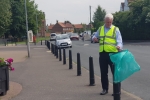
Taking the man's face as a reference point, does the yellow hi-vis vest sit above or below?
below

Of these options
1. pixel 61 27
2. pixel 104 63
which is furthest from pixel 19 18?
pixel 61 27

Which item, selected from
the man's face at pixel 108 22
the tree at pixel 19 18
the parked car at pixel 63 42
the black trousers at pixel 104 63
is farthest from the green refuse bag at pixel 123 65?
the tree at pixel 19 18

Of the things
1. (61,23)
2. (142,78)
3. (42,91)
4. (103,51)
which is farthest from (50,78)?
(61,23)

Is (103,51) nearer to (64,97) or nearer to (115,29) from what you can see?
(115,29)

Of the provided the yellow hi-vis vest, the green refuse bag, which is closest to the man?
the yellow hi-vis vest

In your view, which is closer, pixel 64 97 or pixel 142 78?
pixel 64 97

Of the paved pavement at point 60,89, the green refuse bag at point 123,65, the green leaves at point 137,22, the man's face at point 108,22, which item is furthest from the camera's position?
the green leaves at point 137,22

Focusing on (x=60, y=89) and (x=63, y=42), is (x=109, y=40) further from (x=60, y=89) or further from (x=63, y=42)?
(x=63, y=42)

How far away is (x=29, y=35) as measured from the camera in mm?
23953

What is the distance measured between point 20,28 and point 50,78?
58.9 m

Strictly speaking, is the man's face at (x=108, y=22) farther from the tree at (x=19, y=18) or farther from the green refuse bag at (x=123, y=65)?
the tree at (x=19, y=18)

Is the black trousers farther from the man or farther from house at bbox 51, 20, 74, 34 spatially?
house at bbox 51, 20, 74, 34

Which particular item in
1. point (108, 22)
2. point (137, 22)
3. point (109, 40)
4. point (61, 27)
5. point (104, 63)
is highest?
point (61, 27)

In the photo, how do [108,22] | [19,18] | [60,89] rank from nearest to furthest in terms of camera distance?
[108,22]
[60,89]
[19,18]
